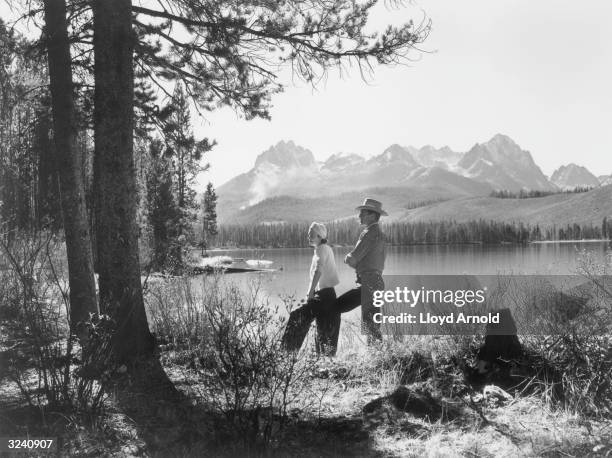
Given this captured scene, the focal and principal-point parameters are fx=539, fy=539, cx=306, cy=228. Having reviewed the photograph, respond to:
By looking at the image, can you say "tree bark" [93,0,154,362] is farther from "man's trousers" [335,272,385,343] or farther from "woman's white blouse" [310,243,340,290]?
"man's trousers" [335,272,385,343]

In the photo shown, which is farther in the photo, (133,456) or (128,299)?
(128,299)

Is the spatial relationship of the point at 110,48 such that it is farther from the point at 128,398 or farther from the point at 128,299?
the point at 128,398

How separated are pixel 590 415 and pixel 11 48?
8.02 metres

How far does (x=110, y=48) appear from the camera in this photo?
19.7ft

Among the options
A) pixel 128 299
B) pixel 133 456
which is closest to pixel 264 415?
pixel 133 456

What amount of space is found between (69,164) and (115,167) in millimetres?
980

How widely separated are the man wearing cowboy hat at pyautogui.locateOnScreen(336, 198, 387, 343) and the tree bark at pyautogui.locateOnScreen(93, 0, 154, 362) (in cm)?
259

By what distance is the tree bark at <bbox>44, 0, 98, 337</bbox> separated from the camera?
6.60m

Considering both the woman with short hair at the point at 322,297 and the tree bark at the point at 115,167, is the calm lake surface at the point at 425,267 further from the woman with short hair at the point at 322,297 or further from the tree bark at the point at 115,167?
the tree bark at the point at 115,167

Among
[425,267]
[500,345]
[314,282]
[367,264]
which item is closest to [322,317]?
[314,282]

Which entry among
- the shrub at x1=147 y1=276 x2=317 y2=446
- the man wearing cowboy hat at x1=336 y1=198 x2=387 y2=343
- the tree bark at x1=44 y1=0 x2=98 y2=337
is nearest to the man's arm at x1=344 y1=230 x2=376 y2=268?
the man wearing cowboy hat at x1=336 y1=198 x2=387 y2=343

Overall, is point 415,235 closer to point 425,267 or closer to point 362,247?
point 425,267

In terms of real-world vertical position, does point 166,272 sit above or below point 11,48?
below

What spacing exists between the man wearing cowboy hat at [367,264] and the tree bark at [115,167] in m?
2.59
